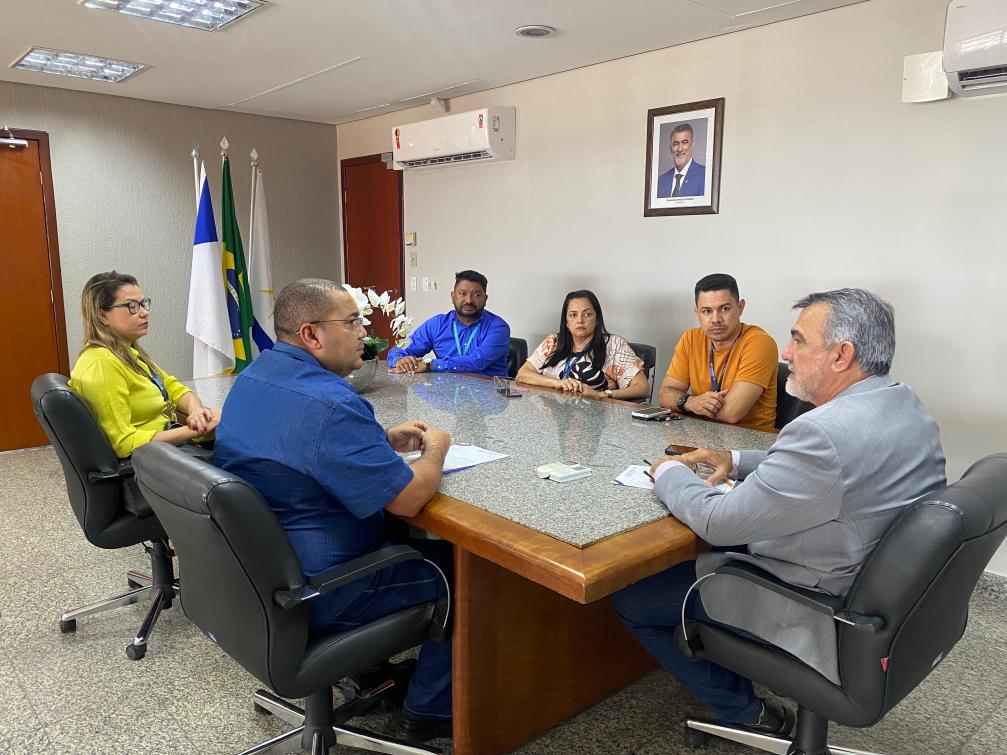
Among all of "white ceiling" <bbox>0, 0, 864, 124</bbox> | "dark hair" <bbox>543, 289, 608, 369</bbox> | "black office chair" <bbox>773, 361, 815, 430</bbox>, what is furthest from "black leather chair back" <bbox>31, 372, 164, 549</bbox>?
"black office chair" <bbox>773, 361, 815, 430</bbox>

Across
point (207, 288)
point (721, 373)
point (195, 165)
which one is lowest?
point (721, 373)

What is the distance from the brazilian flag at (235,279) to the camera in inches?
201

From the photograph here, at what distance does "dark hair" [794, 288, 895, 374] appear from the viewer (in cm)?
154

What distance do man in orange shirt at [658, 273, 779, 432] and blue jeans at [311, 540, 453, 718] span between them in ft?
4.10

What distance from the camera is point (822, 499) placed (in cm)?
141

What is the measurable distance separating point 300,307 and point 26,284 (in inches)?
160

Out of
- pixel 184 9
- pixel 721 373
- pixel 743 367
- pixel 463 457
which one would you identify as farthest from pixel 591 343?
pixel 184 9

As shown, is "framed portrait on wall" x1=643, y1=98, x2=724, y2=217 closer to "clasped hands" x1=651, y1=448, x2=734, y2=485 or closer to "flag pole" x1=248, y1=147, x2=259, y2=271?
"clasped hands" x1=651, y1=448, x2=734, y2=485

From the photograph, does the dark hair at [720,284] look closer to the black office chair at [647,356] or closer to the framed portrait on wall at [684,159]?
the black office chair at [647,356]

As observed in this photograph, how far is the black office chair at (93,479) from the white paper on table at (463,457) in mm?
994

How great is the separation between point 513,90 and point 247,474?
3.61 metres

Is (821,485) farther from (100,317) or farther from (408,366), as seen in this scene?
(408,366)

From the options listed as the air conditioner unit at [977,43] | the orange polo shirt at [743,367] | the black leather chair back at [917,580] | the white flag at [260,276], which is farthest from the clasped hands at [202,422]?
the white flag at [260,276]

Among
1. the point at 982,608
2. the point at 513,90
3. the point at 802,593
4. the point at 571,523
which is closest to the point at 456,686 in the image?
the point at 571,523
